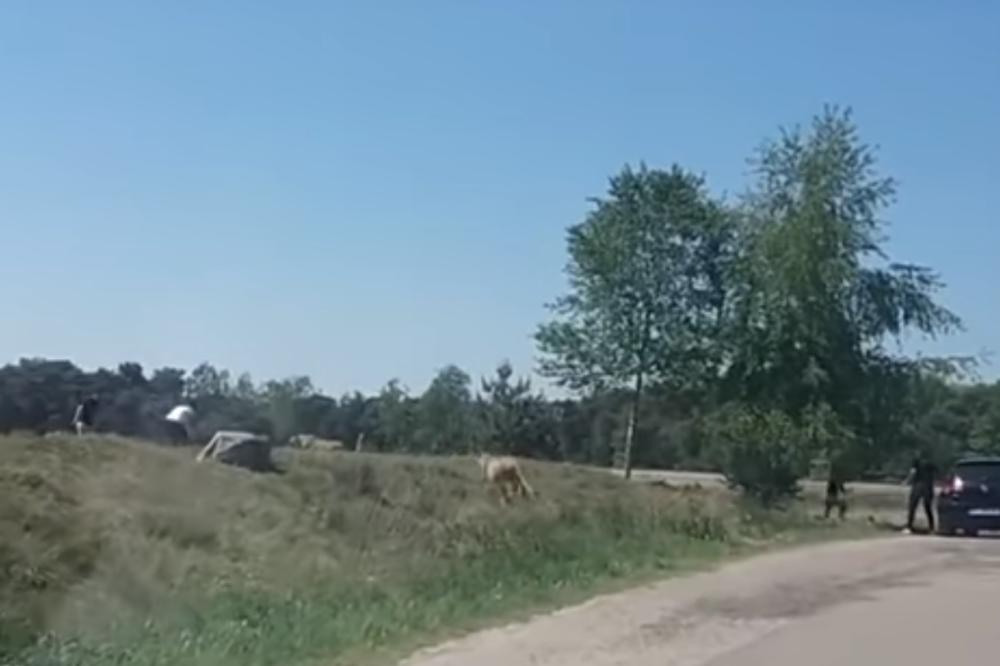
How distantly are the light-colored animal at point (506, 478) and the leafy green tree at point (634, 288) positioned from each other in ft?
45.7

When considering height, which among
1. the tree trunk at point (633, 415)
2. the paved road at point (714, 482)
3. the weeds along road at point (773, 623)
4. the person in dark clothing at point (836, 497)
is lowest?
the weeds along road at point (773, 623)

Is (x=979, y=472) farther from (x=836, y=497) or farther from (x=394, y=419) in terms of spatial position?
(x=394, y=419)

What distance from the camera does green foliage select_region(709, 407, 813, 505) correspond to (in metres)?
39.5

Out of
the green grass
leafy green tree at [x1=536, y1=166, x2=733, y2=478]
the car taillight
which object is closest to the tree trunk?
leafy green tree at [x1=536, y1=166, x2=733, y2=478]

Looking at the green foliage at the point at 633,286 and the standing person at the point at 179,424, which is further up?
the green foliage at the point at 633,286

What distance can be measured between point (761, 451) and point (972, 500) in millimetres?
8122

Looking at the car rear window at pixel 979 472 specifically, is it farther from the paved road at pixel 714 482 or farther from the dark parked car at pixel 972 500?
the paved road at pixel 714 482

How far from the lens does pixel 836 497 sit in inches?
1537

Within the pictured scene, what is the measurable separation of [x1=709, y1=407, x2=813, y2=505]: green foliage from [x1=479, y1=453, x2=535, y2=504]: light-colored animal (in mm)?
7114

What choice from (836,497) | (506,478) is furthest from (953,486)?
(506,478)

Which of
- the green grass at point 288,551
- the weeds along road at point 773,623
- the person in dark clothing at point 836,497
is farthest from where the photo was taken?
the person in dark clothing at point 836,497

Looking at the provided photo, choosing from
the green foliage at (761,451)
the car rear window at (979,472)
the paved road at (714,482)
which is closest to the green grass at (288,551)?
the car rear window at (979,472)

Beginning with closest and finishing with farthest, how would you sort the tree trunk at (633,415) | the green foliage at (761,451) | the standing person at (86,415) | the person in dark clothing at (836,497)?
the standing person at (86,415) → the person in dark clothing at (836,497) → the green foliage at (761,451) → the tree trunk at (633,415)

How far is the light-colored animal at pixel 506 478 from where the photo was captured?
32688 mm
